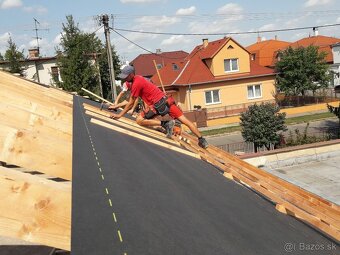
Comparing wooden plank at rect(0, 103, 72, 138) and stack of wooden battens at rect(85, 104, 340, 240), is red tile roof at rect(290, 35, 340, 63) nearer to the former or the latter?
stack of wooden battens at rect(85, 104, 340, 240)

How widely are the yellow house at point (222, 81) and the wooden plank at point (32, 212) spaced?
30.0m

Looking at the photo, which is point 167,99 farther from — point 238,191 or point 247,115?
point 247,115

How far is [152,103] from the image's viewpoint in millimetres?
6602

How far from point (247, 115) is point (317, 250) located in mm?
15358

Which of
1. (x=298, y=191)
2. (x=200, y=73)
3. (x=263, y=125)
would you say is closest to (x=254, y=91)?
(x=200, y=73)

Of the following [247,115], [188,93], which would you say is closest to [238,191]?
[247,115]

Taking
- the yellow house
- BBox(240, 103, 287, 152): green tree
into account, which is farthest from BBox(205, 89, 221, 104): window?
BBox(240, 103, 287, 152): green tree

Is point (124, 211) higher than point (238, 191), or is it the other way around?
point (124, 211)

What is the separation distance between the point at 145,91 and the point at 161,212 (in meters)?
4.28

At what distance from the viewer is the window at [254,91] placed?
112 feet

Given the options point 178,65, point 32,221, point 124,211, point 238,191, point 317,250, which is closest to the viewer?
point 32,221

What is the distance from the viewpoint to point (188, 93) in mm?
32344

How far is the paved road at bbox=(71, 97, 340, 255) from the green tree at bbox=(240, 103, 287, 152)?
13.3 meters

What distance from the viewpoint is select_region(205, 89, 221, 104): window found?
32.9 metres
